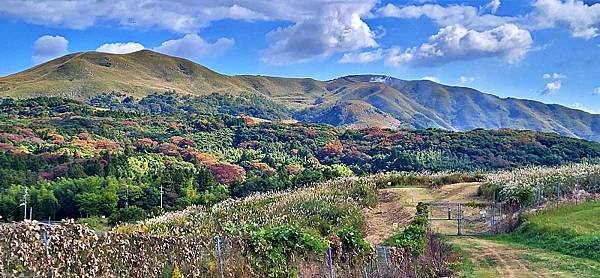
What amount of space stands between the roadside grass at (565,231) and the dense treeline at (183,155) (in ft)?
71.2

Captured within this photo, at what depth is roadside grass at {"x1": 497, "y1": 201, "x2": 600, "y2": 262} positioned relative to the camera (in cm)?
1547

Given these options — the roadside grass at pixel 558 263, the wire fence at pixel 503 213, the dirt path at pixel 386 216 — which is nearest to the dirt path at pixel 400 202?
the dirt path at pixel 386 216

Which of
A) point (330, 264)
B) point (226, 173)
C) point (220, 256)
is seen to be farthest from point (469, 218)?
point (226, 173)

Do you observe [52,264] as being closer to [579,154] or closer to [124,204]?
[124,204]

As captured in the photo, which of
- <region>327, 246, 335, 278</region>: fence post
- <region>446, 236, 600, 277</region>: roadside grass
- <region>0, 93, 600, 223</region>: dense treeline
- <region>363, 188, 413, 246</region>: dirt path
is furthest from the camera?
<region>0, 93, 600, 223</region>: dense treeline

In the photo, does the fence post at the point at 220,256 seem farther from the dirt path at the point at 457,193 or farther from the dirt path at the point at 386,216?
the dirt path at the point at 457,193

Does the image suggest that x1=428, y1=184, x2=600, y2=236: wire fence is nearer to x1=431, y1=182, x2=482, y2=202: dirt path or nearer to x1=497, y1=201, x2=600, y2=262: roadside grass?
x1=497, y1=201, x2=600, y2=262: roadside grass

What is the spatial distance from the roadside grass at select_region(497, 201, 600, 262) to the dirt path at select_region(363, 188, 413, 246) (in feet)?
12.1

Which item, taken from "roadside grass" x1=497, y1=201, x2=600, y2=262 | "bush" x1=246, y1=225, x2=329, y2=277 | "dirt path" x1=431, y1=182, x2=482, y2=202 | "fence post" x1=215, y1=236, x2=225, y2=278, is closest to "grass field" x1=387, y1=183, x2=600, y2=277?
"roadside grass" x1=497, y1=201, x2=600, y2=262

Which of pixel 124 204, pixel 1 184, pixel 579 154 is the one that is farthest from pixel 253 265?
pixel 579 154

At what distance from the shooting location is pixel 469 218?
2405 centimetres

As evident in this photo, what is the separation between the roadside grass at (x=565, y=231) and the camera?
15.5 m

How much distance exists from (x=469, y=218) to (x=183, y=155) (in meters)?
61.4

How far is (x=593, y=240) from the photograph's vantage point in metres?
15.3
